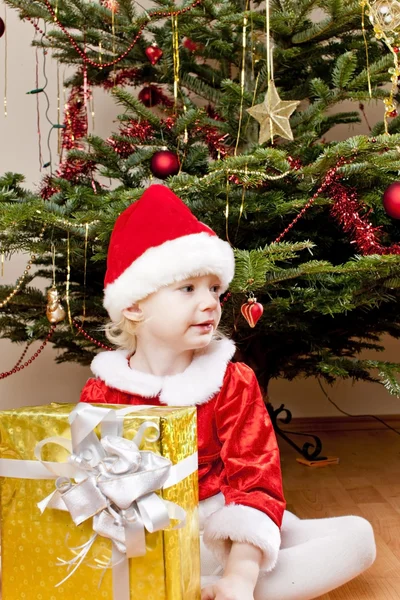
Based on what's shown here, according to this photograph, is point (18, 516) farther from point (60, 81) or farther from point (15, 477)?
point (60, 81)

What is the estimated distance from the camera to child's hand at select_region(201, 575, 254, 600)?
870 millimetres

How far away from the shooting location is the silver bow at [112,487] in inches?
31.4

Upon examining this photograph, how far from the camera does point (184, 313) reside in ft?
3.32

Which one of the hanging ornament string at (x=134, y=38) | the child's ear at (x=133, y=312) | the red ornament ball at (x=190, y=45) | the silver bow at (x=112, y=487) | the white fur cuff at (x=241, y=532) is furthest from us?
the red ornament ball at (x=190, y=45)

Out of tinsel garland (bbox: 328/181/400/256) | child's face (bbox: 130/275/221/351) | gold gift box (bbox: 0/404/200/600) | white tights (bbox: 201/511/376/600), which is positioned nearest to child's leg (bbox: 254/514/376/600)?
white tights (bbox: 201/511/376/600)

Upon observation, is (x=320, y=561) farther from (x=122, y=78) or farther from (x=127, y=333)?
(x=122, y=78)

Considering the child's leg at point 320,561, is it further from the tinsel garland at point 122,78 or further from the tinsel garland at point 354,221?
the tinsel garland at point 122,78

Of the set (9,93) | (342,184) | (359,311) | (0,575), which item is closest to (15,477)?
(0,575)

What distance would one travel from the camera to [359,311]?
180cm

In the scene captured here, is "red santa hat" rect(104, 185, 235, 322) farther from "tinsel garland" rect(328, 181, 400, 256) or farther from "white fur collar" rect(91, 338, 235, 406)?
"tinsel garland" rect(328, 181, 400, 256)

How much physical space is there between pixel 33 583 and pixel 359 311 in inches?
46.2

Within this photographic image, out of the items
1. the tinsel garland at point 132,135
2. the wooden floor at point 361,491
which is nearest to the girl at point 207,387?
the wooden floor at point 361,491

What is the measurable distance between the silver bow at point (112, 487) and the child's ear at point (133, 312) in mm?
263

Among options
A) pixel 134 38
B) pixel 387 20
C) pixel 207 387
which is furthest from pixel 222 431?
pixel 134 38
